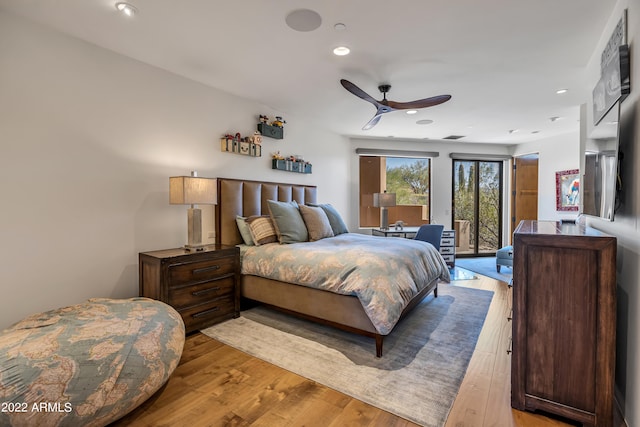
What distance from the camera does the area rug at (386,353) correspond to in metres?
1.94

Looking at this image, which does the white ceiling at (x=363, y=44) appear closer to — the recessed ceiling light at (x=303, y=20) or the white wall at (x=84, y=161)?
the recessed ceiling light at (x=303, y=20)

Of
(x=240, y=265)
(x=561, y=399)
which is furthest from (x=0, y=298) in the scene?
(x=561, y=399)

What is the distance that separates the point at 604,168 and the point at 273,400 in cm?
259

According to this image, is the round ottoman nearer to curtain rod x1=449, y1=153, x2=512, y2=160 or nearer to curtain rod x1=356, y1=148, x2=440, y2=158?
curtain rod x1=356, y1=148, x2=440, y2=158

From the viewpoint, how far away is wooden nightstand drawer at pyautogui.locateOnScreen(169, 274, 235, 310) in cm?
268

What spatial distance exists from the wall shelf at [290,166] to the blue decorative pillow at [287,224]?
1.05 metres

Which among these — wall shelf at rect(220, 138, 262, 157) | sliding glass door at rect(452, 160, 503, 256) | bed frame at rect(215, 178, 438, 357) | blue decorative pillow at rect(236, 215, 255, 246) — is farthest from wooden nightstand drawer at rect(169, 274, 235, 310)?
sliding glass door at rect(452, 160, 503, 256)

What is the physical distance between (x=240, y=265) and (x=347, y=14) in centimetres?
257

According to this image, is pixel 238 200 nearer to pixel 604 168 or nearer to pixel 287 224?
pixel 287 224

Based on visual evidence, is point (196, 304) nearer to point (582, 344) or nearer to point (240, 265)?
point (240, 265)

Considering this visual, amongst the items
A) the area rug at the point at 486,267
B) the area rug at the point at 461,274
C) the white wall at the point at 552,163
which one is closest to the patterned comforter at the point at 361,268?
the area rug at the point at 461,274

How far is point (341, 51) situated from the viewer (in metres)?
2.70

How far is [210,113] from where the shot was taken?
362cm

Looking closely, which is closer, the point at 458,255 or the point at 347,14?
the point at 347,14
